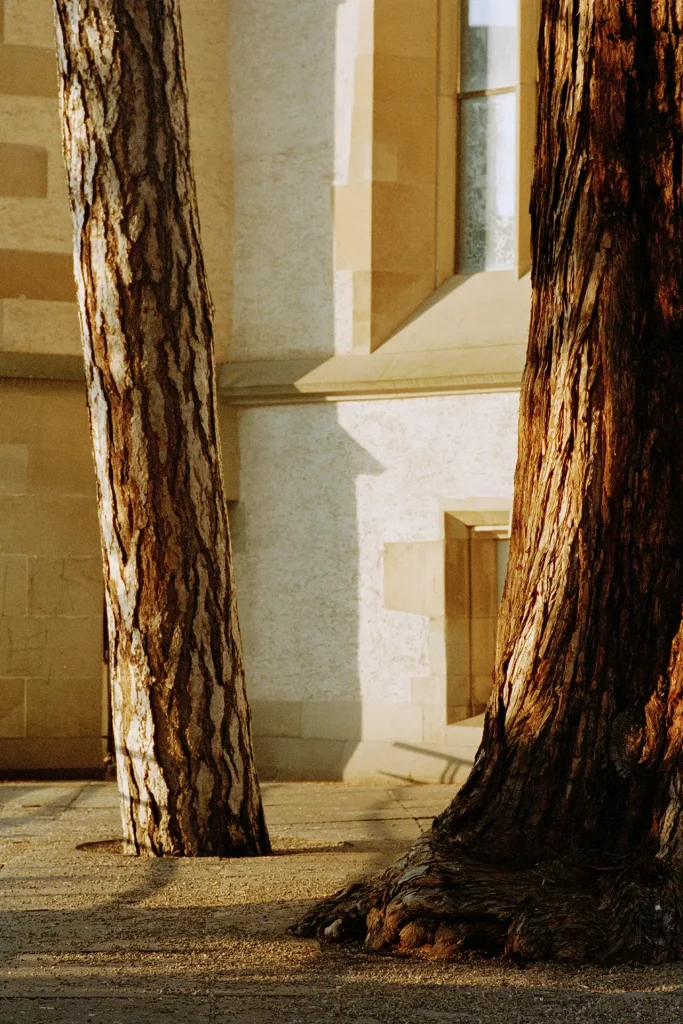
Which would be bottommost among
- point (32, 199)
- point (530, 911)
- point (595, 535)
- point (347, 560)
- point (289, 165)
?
point (530, 911)

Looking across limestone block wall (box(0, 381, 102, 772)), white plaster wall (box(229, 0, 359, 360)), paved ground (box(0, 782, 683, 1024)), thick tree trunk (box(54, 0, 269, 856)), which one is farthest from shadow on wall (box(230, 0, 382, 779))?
thick tree trunk (box(54, 0, 269, 856))

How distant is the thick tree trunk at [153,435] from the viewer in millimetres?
5379

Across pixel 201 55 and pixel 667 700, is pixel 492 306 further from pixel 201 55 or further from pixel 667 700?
pixel 667 700

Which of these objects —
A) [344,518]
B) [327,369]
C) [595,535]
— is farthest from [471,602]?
[595,535]

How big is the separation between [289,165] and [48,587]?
3150 mm

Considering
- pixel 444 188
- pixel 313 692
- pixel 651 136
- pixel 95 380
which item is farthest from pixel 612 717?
pixel 444 188

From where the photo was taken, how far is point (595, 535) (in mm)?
3914

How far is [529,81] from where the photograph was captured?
8727 millimetres

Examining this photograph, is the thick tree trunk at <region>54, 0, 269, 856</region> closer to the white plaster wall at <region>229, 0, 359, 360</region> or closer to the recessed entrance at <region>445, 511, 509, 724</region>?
the recessed entrance at <region>445, 511, 509, 724</region>

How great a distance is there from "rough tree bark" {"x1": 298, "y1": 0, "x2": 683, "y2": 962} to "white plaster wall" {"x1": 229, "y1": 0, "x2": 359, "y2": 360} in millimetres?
4955

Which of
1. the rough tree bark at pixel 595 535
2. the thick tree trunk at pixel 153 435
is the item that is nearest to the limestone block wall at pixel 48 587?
the thick tree trunk at pixel 153 435

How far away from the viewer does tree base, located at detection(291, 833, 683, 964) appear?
3.54 meters

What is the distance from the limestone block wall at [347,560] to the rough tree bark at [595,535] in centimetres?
436

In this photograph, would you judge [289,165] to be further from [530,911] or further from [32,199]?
[530,911]
